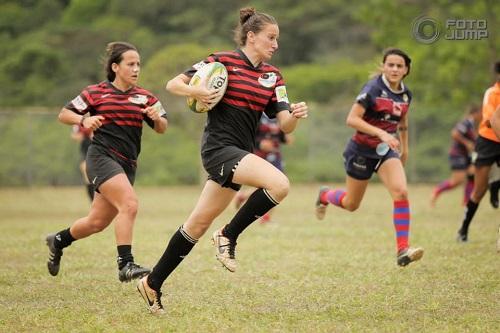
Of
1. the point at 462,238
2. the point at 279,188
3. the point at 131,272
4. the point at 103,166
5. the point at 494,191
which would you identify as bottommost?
the point at 462,238

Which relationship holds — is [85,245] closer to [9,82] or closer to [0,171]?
[0,171]

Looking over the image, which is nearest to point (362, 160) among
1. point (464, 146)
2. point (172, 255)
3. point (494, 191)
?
point (172, 255)

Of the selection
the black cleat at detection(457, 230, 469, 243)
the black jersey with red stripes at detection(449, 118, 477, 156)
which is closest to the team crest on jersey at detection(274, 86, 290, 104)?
the black cleat at detection(457, 230, 469, 243)

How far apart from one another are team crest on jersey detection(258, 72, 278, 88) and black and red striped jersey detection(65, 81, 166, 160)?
1567 mm

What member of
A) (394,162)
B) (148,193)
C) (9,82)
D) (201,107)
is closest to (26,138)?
(148,193)

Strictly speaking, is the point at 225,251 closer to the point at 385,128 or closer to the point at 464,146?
the point at 385,128

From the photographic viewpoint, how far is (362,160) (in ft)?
27.1

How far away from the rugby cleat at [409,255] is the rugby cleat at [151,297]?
2.51 metres

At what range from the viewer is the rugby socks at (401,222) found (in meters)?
7.68

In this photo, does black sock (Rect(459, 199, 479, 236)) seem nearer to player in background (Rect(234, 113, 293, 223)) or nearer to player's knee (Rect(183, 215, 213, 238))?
player in background (Rect(234, 113, 293, 223))

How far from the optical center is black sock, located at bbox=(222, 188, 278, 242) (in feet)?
18.0

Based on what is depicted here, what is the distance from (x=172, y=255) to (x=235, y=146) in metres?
0.84

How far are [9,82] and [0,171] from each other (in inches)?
297

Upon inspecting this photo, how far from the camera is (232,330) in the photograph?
5.25m
